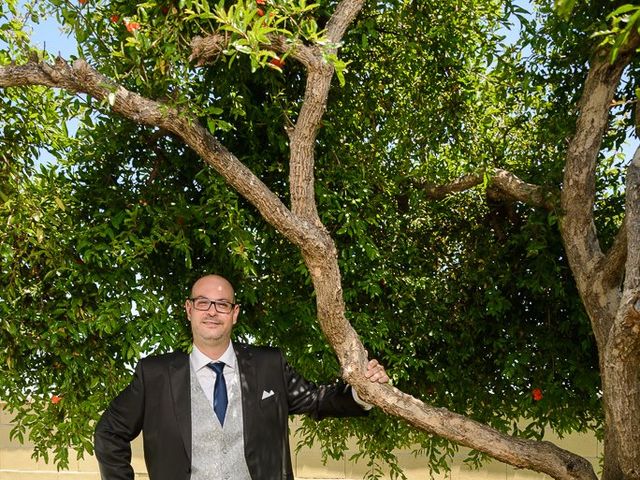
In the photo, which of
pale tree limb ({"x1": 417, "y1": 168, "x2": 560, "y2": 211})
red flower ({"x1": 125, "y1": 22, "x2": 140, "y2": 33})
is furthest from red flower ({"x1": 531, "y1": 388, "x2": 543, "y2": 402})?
red flower ({"x1": 125, "y1": 22, "x2": 140, "y2": 33})

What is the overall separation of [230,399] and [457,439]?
114cm

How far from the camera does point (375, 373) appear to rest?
3730mm

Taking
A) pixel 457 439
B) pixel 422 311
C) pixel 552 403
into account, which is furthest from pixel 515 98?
pixel 457 439

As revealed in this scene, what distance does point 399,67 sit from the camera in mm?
5262

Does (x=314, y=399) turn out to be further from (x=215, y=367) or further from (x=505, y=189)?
(x=505, y=189)

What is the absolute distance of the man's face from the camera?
3344mm

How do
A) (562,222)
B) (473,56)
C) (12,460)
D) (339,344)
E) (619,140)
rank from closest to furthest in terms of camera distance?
(339,344)
(562,222)
(619,140)
(473,56)
(12,460)

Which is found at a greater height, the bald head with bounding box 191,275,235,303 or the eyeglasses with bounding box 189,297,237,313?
the bald head with bounding box 191,275,235,303

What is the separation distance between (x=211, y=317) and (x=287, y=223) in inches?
22.9

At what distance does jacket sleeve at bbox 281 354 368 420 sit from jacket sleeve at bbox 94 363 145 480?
21.2 inches

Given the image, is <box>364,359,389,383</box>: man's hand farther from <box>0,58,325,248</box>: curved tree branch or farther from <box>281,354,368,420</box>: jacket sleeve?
<box>0,58,325,248</box>: curved tree branch

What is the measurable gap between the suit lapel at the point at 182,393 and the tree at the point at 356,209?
0.68 m

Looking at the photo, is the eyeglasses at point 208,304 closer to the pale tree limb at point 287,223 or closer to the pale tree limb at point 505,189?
the pale tree limb at point 287,223

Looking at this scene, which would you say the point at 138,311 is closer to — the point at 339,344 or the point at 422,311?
the point at 339,344
